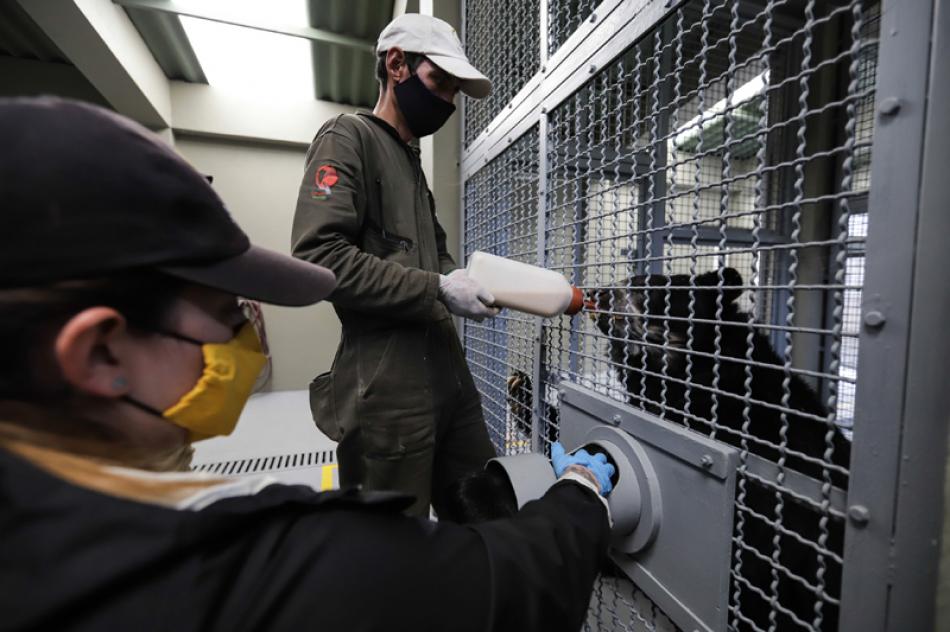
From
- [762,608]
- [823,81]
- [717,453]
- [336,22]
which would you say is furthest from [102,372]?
[336,22]

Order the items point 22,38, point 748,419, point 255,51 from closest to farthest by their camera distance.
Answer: point 748,419 → point 22,38 → point 255,51

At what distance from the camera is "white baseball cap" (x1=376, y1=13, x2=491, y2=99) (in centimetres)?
125

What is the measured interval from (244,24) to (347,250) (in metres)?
2.89

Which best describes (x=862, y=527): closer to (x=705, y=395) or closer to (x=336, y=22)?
(x=705, y=395)

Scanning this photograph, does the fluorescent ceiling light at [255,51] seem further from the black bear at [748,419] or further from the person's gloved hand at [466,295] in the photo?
the black bear at [748,419]

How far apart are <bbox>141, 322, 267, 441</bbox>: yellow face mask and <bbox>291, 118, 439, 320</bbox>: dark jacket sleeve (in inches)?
21.4

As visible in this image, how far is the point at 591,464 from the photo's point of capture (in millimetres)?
926

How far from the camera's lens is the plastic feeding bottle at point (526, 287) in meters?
1.06

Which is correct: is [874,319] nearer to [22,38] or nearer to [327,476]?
[327,476]

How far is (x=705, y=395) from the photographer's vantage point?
1.11 meters

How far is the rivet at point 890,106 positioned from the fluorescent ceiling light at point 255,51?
3.64 meters

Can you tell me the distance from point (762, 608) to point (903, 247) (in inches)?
29.8

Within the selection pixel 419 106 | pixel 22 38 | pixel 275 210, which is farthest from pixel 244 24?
pixel 419 106

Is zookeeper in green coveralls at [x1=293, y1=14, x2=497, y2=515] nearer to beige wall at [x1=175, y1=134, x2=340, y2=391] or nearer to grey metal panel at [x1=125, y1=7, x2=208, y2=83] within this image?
grey metal panel at [x1=125, y1=7, x2=208, y2=83]
